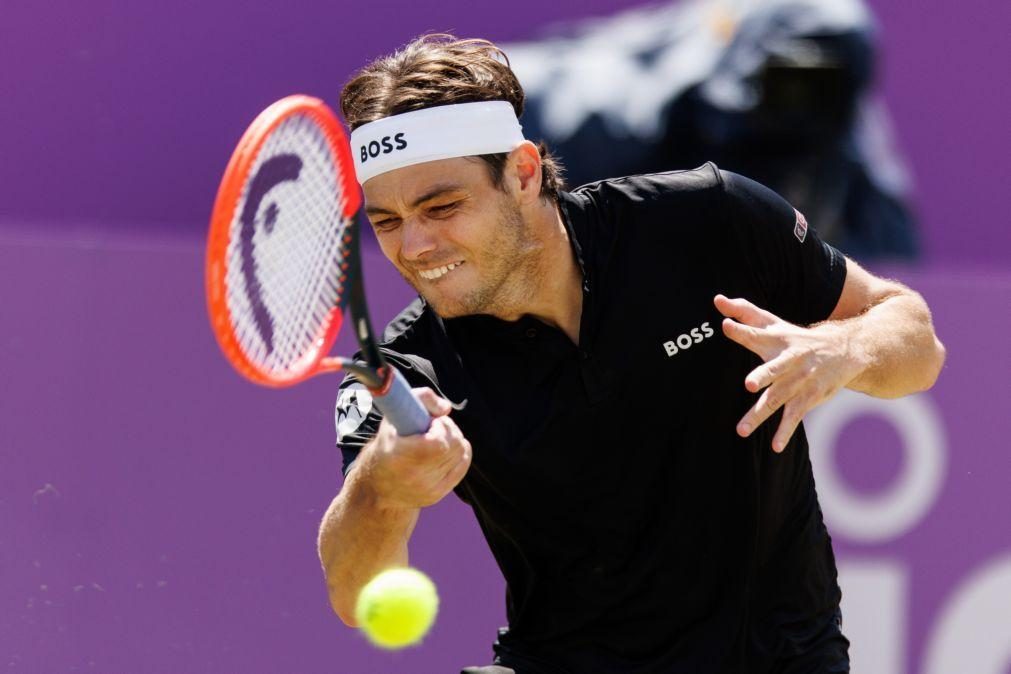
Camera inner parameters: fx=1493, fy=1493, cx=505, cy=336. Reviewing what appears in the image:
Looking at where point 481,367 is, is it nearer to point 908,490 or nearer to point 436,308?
point 436,308

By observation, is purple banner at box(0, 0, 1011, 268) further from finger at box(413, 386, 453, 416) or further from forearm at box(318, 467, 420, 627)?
finger at box(413, 386, 453, 416)

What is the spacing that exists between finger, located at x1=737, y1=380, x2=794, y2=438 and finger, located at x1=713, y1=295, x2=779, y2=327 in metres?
0.13

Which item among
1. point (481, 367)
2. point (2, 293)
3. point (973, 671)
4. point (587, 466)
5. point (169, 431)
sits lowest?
point (973, 671)

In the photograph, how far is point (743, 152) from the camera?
574cm

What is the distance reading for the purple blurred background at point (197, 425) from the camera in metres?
3.85

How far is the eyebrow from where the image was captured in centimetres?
267

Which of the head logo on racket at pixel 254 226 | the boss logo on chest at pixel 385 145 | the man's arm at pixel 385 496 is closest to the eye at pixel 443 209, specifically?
the boss logo on chest at pixel 385 145

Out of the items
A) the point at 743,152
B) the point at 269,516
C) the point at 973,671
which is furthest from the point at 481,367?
the point at 743,152

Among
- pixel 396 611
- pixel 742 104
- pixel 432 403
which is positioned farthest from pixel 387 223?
pixel 742 104

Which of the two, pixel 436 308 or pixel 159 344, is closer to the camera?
pixel 436 308

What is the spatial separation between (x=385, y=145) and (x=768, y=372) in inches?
32.1

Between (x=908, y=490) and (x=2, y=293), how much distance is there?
2727 millimetres

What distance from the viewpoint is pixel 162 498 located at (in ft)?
13.0

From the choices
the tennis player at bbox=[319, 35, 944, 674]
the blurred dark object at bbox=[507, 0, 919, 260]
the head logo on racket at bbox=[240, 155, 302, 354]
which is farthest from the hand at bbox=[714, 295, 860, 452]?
the blurred dark object at bbox=[507, 0, 919, 260]
